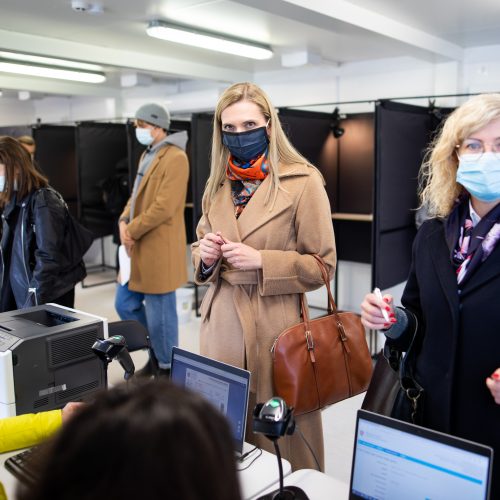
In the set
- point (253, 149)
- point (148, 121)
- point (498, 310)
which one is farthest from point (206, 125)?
point (498, 310)

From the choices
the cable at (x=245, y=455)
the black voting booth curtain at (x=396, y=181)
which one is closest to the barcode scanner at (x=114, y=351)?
the cable at (x=245, y=455)

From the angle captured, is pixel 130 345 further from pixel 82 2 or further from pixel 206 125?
pixel 206 125

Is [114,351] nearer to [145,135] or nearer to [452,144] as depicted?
[452,144]

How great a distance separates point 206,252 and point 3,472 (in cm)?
82

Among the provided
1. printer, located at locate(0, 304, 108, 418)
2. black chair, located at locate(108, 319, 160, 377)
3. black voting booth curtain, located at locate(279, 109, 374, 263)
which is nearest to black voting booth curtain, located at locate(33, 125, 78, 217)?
black voting booth curtain, located at locate(279, 109, 374, 263)

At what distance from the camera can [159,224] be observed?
354cm

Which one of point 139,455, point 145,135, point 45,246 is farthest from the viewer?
point 145,135

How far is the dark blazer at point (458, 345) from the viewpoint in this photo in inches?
51.3

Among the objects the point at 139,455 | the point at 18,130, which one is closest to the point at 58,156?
the point at 18,130

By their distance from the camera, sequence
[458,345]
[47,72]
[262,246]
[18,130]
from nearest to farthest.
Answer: [458,345] < [262,246] < [47,72] < [18,130]

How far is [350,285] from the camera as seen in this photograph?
5.56 m

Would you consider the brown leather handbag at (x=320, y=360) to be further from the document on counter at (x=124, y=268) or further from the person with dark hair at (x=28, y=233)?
the document on counter at (x=124, y=268)

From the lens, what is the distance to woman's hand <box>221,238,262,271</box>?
1.70m

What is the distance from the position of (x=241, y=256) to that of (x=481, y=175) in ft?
2.34
